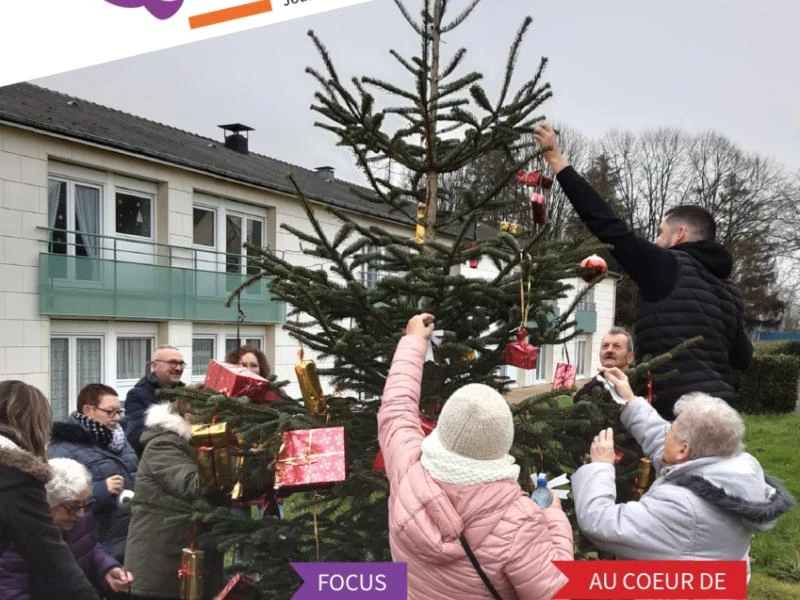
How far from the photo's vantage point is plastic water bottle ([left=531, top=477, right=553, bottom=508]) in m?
2.05

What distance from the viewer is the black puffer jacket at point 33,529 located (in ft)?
7.45

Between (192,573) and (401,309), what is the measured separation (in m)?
1.44

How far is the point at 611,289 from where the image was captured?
97.2 ft

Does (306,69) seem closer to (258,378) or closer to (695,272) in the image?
(258,378)

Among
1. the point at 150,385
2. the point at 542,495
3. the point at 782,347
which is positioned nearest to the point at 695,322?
the point at 542,495

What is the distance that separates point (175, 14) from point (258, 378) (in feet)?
5.66

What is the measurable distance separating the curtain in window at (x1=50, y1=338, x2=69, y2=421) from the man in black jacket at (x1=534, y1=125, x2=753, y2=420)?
9312 millimetres

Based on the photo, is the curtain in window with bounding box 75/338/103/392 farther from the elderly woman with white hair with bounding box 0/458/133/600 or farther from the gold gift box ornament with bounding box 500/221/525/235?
the gold gift box ornament with bounding box 500/221/525/235

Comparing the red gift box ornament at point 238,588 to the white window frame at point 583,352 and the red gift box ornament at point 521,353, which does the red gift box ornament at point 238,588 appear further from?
the white window frame at point 583,352

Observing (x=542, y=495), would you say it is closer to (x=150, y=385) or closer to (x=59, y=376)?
(x=150, y=385)

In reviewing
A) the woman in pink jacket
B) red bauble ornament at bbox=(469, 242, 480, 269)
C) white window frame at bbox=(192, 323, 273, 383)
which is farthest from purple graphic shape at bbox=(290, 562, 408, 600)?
white window frame at bbox=(192, 323, 273, 383)

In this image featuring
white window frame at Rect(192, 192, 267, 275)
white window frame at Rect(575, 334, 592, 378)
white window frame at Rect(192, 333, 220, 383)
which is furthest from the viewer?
white window frame at Rect(575, 334, 592, 378)

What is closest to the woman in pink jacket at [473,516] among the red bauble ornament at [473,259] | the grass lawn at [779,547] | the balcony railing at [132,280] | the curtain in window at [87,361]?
the red bauble ornament at [473,259]

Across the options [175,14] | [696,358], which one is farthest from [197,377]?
[696,358]
